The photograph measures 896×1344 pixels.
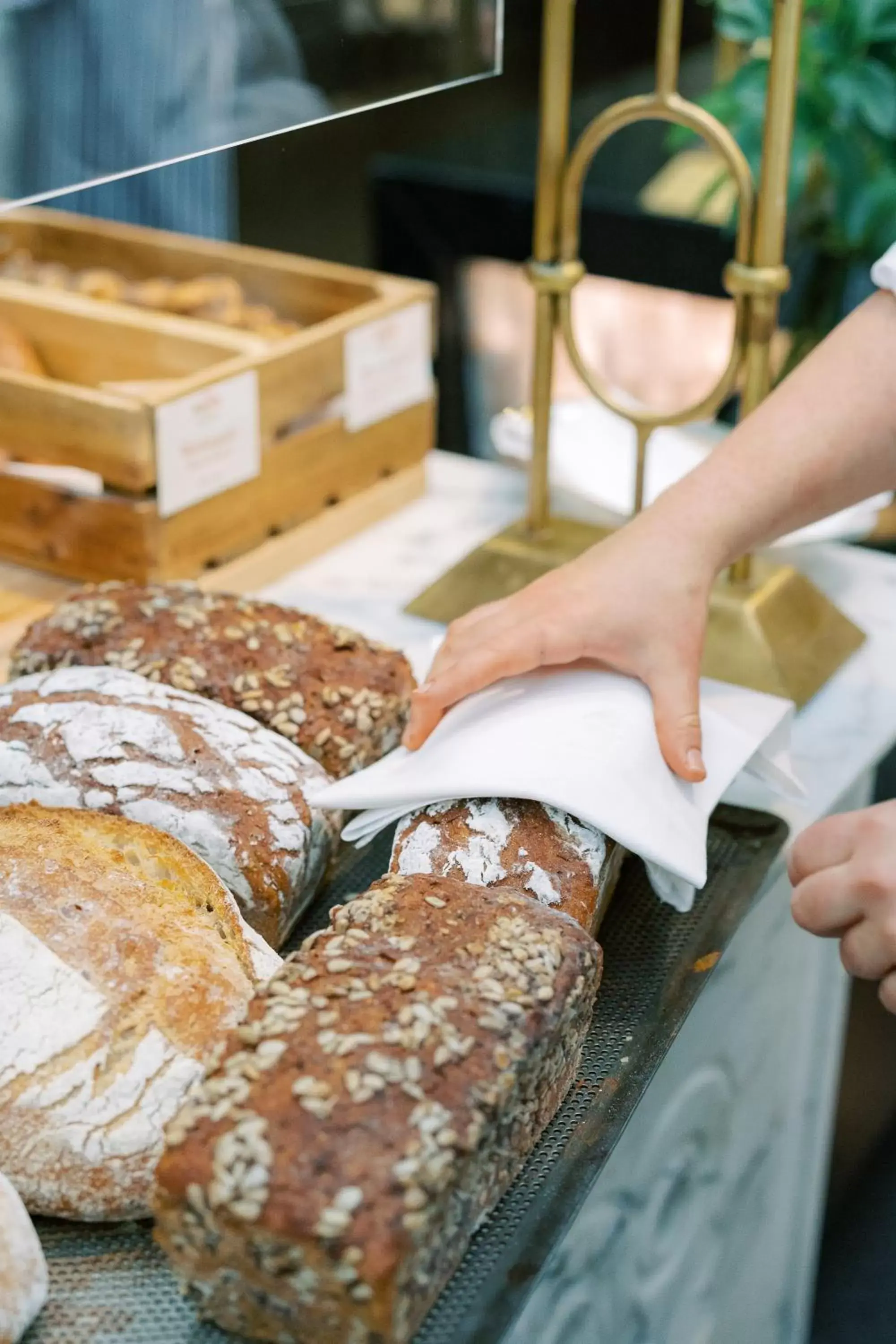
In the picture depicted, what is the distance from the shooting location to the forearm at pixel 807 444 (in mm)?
1206

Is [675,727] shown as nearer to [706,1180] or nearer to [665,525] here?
[665,525]

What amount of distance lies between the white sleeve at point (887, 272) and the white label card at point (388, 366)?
0.73 meters

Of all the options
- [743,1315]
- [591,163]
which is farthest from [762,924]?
[591,163]

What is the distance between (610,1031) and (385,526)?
1056 millimetres

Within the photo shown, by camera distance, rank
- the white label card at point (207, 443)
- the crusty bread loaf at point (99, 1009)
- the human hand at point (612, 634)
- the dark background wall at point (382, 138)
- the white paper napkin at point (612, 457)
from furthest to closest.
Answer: the dark background wall at point (382, 138) → the white paper napkin at point (612, 457) → the white label card at point (207, 443) → the human hand at point (612, 634) → the crusty bread loaf at point (99, 1009)

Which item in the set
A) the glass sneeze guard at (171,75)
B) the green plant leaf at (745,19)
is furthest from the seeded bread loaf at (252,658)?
the green plant leaf at (745,19)

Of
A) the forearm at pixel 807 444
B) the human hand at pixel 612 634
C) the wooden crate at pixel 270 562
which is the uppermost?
the forearm at pixel 807 444

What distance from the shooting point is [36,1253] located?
74 centimetres

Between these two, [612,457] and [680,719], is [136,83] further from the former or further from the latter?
[612,457]

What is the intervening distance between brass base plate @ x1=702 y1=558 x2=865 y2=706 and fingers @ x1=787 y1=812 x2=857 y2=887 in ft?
1.23

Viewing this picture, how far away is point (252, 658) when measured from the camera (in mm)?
1192

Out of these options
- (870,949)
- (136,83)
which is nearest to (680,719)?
(870,949)

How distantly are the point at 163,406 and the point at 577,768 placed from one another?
742mm

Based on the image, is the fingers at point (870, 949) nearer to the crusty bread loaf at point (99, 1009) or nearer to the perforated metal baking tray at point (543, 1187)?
the perforated metal baking tray at point (543, 1187)
